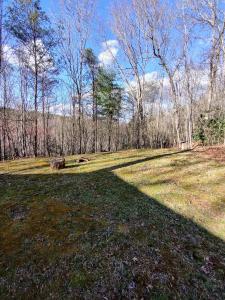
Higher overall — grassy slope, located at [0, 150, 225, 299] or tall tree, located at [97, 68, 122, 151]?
tall tree, located at [97, 68, 122, 151]

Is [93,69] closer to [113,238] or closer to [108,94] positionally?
[108,94]

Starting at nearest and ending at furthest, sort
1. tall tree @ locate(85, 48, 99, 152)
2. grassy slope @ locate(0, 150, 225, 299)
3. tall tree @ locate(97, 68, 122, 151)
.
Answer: grassy slope @ locate(0, 150, 225, 299) → tall tree @ locate(85, 48, 99, 152) → tall tree @ locate(97, 68, 122, 151)

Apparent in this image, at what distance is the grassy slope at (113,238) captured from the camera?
3.42 m

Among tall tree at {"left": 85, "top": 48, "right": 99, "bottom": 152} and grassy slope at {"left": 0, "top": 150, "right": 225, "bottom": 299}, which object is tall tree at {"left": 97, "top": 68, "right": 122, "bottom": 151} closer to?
tall tree at {"left": 85, "top": 48, "right": 99, "bottom": 152}

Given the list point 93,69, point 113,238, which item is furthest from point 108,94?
point 113,238

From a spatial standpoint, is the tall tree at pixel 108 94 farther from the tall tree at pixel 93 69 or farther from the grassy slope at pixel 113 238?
the grassy slope at pixel 113 238

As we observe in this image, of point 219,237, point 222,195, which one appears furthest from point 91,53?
point 219,237

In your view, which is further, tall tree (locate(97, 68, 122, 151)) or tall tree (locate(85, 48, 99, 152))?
tall tree (locate(97, 68, 122, 151))

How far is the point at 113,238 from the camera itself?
4.49m

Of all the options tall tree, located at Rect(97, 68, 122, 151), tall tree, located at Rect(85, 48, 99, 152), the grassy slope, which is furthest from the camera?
tall tree, located at Rect(97, 68, 122, 151)

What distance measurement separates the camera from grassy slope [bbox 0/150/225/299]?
3.42 m

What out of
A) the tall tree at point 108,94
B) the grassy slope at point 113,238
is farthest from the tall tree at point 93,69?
the grassy slope at point 113,238

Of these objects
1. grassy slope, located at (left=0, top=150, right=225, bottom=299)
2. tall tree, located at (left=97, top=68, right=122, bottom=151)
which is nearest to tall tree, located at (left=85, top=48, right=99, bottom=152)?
tall tree, located at (left=97, top=68, right=122, bottom=151)

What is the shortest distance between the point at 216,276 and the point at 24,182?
6369 millimetres
